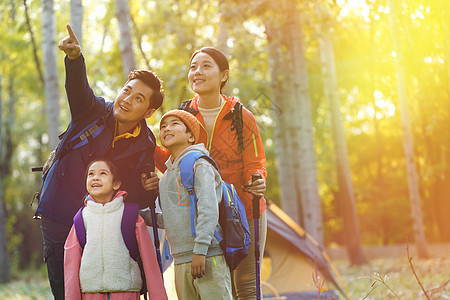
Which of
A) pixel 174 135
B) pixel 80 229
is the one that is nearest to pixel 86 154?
pixel 80 229

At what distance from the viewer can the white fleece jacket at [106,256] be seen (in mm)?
3299

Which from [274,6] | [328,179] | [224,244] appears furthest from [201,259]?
[328,179]

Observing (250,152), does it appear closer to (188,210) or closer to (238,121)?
(238,121)

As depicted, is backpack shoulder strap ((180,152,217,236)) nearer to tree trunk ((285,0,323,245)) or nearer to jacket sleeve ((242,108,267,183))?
jacket sleeve ((242,108,267,183))

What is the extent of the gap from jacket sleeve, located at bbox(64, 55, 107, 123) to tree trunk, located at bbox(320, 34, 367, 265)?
33.8 feet

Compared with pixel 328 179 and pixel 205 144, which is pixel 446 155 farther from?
pixel 205 144

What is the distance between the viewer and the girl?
3.30m

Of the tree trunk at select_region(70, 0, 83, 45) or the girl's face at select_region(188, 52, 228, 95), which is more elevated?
the tree trunk at select_region(70, 0, 83, 45)

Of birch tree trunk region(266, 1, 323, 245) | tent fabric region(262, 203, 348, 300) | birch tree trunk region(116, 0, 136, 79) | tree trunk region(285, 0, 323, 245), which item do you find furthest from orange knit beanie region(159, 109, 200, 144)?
tree trunk region(285, 0, 323, 245)

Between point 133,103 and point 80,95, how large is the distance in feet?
1.02

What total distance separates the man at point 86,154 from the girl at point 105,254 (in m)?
0.12

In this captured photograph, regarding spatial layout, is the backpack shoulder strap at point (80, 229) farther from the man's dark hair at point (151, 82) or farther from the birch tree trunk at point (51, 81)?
the birch tree trunk at point (51, 81)

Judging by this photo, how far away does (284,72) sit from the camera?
1148cm

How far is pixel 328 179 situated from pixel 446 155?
4.50 meters
